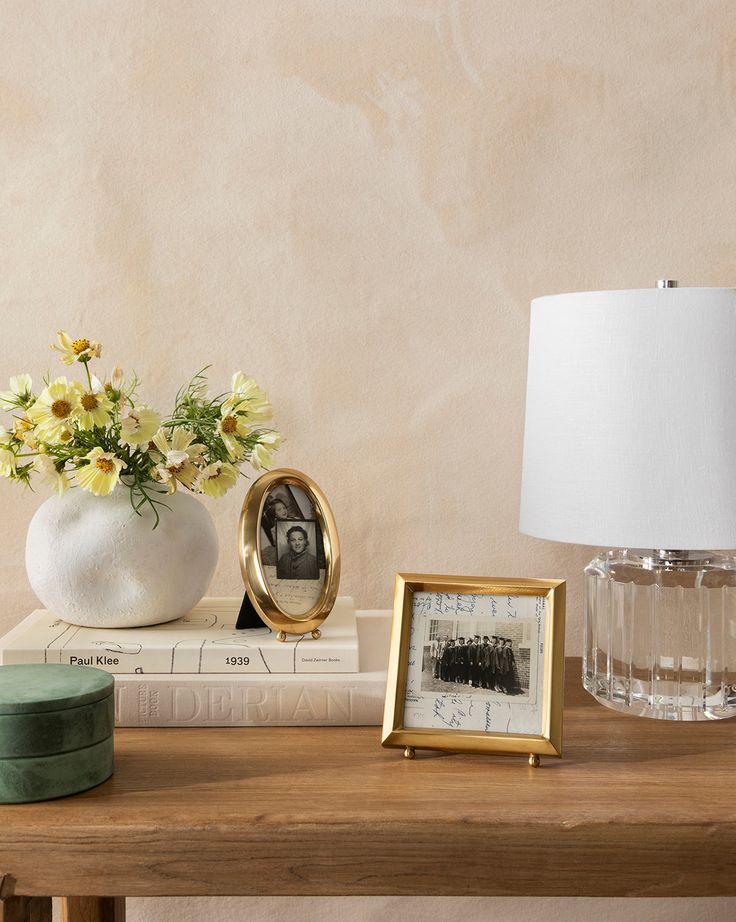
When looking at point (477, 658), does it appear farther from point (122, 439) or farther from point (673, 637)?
point (122, 439)

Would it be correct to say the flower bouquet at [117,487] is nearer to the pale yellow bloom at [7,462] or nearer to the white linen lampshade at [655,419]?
the pale yellow bloom at [7,462]

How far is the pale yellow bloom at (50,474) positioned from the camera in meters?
0.98

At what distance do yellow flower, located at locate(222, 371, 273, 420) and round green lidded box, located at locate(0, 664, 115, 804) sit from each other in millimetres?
360

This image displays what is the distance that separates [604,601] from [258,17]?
895 mm

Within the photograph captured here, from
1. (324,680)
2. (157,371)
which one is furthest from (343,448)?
(324,680)

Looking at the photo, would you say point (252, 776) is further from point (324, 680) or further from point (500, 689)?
point (500, 689)

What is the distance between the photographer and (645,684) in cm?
97

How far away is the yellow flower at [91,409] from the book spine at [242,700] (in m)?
Result: 0.27

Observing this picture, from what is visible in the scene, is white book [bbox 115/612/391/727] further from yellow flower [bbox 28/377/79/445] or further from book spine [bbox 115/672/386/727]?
yellow flower [bbox 28/377/79/445]

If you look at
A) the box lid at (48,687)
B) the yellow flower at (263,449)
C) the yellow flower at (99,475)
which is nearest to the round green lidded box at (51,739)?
the box lid at (48,687)

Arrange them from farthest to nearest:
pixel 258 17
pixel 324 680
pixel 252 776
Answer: pixel 258 17 → pixel 324 680 → pixel 252 776

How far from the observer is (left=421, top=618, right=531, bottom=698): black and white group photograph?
2.82 ft

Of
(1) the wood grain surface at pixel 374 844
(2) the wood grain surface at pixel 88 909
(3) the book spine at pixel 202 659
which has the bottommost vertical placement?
(2) the wood grain surface at pixel 88 909

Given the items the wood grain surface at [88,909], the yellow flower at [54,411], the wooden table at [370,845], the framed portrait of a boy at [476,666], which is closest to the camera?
the wooden table at [370,845]
